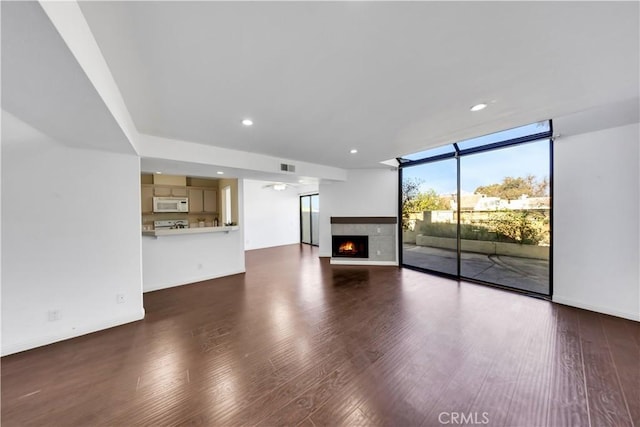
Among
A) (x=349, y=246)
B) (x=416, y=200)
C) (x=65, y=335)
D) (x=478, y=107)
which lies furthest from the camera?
(x=349, y=246)

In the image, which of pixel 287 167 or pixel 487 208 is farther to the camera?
pixel 287 167

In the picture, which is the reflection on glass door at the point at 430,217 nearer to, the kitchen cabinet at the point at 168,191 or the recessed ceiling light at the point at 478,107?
the recessed ceiling light at the point at 478,107

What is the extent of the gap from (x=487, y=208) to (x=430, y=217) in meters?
Result: 1.20

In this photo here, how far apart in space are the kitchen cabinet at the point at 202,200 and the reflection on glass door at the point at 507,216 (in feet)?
21.0

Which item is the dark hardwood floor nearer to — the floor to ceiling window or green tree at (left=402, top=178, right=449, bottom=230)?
the floor to ceiling window

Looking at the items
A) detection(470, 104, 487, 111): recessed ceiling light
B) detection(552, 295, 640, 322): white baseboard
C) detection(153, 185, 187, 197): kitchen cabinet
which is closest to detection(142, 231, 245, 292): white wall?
detection(153, 185, 187, 197): kitchen cabinet

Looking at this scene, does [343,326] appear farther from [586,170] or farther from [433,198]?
[586,170]

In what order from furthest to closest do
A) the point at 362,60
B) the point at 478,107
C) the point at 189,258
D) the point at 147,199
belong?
the point at 147,199 < the point at 189,258 < the point at 478,107 < the point at 362,60

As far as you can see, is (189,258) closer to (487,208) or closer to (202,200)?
(202,200)

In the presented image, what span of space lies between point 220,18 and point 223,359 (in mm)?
2856

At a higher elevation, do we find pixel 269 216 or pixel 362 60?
pixel 362 60

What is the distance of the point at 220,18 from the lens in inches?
51.3

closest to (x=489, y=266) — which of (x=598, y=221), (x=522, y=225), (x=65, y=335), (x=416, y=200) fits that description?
(x=522, y=225)

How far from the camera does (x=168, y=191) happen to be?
225 inches
